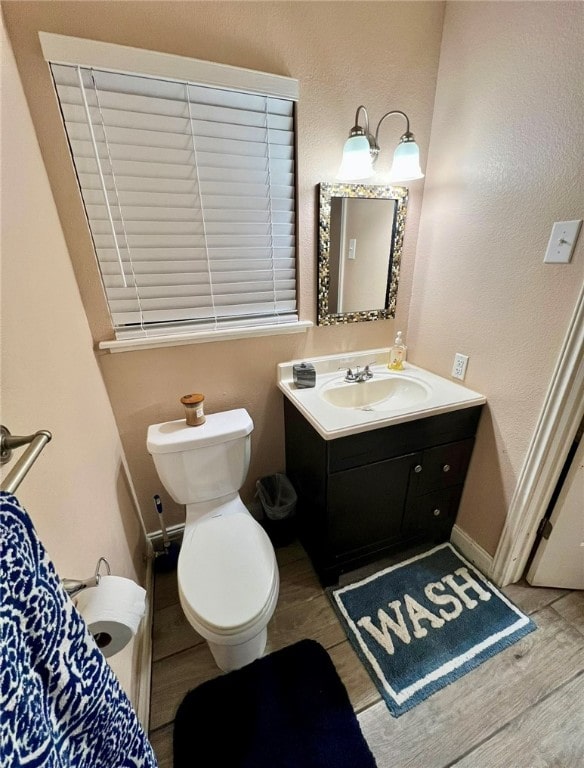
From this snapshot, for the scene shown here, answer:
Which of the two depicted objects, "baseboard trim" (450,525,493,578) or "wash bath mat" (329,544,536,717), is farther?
"baseboard trim" (450,525,493,578)

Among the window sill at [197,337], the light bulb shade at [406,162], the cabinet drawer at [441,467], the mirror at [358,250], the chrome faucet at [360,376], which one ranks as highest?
the light bulb shade at [406,162]

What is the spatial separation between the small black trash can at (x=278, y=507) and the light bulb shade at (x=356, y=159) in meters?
1.39

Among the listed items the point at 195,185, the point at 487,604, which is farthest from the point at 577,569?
the point at 195,185

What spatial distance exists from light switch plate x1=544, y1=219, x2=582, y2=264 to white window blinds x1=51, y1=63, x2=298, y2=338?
2.95 feet

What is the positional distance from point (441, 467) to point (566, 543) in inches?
21.4

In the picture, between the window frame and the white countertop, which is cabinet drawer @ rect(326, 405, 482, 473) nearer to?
the white countertop

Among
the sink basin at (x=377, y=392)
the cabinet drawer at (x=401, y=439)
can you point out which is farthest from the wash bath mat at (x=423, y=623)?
the sink basin at (x=377, y=392)

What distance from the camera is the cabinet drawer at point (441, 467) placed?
1.32 meters

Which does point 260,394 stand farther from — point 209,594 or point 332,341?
point 209,594

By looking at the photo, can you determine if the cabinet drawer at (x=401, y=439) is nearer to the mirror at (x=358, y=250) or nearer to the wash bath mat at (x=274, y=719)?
the mirror at (x=358, y=250)

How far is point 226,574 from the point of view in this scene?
1.03 metres

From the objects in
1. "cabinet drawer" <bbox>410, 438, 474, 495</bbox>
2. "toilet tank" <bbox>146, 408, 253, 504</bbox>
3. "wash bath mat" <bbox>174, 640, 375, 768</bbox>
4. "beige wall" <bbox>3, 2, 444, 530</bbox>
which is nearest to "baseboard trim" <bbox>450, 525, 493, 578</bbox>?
"cabinet drawer" <bbox>410, 438, 474, 495</bbox>

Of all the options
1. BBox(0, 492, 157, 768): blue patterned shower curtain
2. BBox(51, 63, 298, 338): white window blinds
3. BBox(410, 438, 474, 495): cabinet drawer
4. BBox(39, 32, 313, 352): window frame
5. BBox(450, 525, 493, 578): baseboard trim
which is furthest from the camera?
BBox(450, 525, 493, 578): baseboard trim

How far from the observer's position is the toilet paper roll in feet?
2.16
